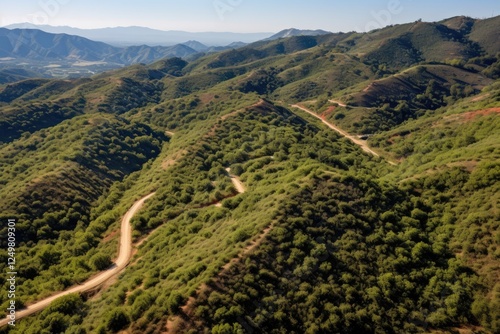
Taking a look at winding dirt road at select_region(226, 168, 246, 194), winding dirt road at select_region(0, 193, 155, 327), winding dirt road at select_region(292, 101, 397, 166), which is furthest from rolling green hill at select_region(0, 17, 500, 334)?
winding dirt road at select_region(292, 101, 397, 166)

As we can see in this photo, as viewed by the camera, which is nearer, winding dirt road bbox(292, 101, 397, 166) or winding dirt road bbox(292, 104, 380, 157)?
winding dirt road bbox(292, 101, 397, 166)

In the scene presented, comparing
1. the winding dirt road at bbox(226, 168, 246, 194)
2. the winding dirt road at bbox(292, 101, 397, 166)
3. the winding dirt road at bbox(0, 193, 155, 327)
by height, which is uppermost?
the winding dirt road at bbox(292, 101, 397, 166)

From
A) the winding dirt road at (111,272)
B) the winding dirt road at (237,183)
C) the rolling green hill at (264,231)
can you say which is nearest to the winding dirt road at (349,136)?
the rolling green hill at (264,231)

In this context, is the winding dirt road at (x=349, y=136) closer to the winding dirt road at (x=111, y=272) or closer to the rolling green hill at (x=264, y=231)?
the rolling green hill at (x=264, y=231)

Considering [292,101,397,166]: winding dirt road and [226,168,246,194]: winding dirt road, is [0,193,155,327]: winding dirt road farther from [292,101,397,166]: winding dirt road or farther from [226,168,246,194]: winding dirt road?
[292,101,397,166]: winding dirt road

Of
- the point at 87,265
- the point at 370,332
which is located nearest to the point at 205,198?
the point at 87,265

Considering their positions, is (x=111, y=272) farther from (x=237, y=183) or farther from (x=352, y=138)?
(x=352, y=138)

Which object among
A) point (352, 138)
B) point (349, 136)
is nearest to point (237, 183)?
point (352, 138)

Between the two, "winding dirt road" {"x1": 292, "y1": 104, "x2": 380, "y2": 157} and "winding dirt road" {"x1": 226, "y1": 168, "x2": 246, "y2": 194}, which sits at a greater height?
"winding dirt road" {"x1": 292, "y1": 104, "x2": 380, "y2": 157}

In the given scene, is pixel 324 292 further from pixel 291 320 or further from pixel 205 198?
pixel 205 198
